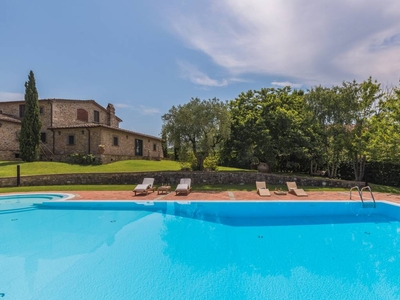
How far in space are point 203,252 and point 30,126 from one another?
85.5ft

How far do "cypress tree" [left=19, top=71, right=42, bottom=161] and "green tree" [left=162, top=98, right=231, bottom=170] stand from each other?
1601 centimetres

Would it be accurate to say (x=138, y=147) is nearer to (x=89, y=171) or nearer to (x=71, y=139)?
(x=71, y=139)

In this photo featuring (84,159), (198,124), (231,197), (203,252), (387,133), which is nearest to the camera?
(203,252)

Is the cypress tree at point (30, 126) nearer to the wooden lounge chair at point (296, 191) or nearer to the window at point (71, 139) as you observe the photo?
the window at point (71, 139)

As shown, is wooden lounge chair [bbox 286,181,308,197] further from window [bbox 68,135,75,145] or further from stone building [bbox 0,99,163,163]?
window [bbox 68,135,75,145]

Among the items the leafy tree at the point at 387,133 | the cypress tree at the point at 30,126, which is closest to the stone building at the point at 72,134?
the cypress tree at the point at 30,126

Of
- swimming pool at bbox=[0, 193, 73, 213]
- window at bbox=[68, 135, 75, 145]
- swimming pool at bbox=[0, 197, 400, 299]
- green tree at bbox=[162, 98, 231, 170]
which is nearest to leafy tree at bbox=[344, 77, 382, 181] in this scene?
swimming pool at bbox=[0, 197, 400, 299]

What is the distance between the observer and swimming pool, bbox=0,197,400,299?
16.9 ft

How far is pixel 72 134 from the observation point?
26.9 m

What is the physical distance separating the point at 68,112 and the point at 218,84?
20118mm

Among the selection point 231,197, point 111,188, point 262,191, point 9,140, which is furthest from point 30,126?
point 262,191

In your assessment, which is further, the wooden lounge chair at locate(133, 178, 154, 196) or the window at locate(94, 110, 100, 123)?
the window at locate(94, 110, 100, 123)

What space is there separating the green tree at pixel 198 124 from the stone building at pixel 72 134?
10.4 meters

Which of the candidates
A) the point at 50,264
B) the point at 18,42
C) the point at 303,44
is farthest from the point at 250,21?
the point at 18,42
